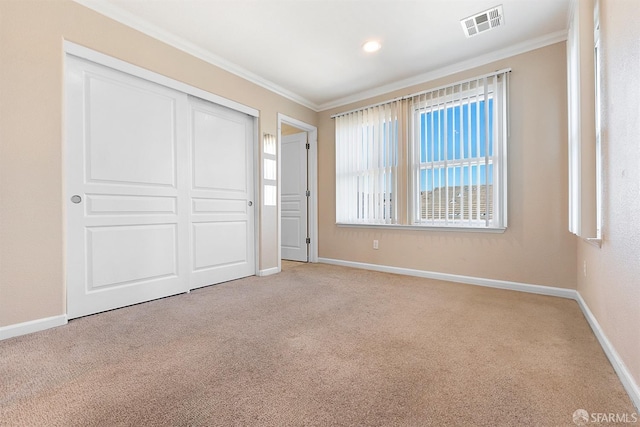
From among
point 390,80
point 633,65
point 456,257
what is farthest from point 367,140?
point 633,65

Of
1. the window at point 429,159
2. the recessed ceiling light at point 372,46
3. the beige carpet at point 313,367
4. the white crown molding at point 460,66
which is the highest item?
the recessed ceiling light at point 372,46

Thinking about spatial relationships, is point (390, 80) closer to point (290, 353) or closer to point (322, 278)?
point (322, 278)

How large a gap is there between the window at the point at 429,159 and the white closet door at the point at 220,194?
1.47 metres

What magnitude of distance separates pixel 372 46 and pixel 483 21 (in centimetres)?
101

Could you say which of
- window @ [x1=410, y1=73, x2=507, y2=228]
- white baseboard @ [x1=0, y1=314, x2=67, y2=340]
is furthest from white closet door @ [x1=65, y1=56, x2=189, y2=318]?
window @ [x1=410, y1=73, x2=507, y2=228]

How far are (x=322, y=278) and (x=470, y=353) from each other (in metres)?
2.13

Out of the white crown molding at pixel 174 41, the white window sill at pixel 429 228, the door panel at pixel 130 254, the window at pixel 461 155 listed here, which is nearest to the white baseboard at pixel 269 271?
the door panel at pixel 130 254

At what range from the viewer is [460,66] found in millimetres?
3377

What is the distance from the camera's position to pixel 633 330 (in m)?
1.23

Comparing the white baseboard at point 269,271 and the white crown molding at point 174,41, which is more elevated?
the white crown molding at point 174,41

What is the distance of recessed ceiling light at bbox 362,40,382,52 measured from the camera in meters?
2.94

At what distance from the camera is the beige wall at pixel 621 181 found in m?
1.20

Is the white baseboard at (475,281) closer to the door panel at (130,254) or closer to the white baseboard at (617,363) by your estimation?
the white baseboard at (617,363)

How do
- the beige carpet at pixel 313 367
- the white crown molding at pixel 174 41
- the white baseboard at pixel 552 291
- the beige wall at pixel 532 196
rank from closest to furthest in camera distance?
the beige carpet at pixel 313 367, the white baseboard at pixel 552 291, the white crown molding at pixel 174 41, the beige wall at pixel 532 196
